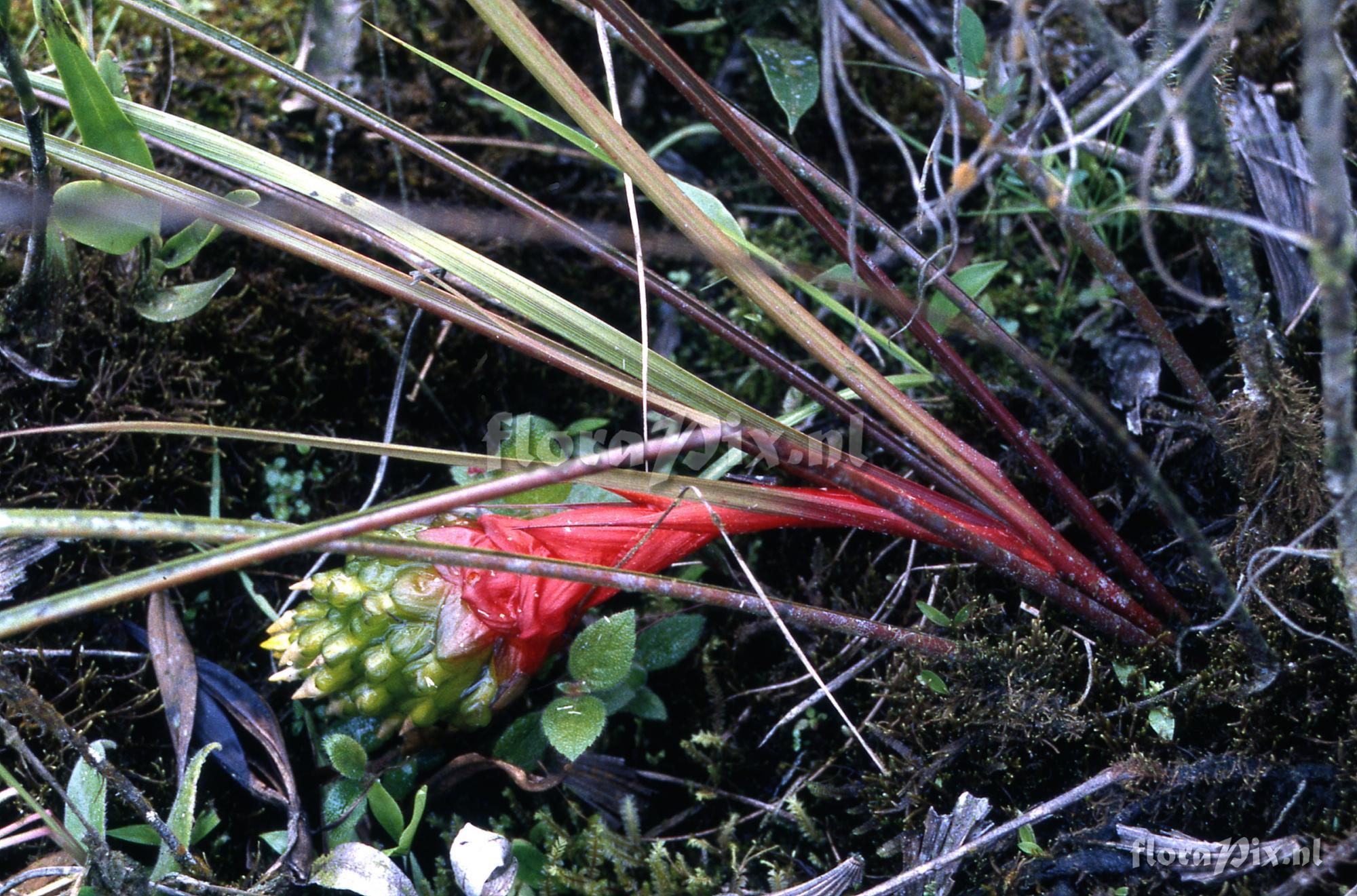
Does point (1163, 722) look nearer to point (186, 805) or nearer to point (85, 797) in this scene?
point (186, 805)

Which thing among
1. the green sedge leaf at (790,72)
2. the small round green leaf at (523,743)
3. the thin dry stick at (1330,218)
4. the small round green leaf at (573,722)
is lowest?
the small round green leaf at (523,743)

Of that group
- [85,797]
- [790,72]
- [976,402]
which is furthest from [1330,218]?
[85,797]

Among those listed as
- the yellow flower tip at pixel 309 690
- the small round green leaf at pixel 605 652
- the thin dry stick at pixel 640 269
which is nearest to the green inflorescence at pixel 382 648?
the yellow flower tip at pixel 309 690

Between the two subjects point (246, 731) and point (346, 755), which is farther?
point (246, 731)

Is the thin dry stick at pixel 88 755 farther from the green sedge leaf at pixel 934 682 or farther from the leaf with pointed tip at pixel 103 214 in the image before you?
the green sedge leaf at pixel 934 682

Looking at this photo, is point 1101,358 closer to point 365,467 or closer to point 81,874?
point 365,467

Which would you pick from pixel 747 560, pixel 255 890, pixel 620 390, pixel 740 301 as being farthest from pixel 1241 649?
pixel 255 890
